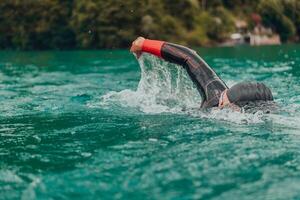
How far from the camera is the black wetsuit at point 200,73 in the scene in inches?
459

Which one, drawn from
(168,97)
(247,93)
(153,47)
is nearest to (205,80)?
(247,93)

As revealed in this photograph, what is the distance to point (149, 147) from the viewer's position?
A: 8.66m

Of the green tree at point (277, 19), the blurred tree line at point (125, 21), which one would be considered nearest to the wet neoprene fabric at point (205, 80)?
the blurred tree line at point (125, 21)

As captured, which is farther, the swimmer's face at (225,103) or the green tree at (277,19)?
the green tree at (277,19)

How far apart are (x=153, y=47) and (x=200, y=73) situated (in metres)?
1.38

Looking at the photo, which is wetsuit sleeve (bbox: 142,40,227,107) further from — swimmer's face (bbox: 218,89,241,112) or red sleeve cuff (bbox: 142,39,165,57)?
swimmer's face (bbox: 218,89,241,112)

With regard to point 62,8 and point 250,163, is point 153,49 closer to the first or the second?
point 250,163

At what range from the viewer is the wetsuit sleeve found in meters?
11.7

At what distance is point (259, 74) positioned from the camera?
23.0 meters

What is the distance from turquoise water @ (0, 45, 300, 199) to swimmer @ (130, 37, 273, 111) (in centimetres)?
33

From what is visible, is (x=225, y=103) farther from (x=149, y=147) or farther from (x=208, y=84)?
(x=149, y=147)

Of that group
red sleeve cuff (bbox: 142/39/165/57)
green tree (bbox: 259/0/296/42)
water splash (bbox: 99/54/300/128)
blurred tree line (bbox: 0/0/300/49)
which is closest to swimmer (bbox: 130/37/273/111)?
red sleeve cuff (bbox: 142/39/165/57)

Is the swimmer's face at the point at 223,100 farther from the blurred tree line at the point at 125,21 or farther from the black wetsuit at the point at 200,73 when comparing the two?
the blurred tree line at the point at 125,21

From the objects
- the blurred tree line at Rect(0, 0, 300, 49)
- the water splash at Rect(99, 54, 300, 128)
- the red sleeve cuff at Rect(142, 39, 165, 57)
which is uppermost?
the blurred tree line at Rect(0, 0, 300, 49)
